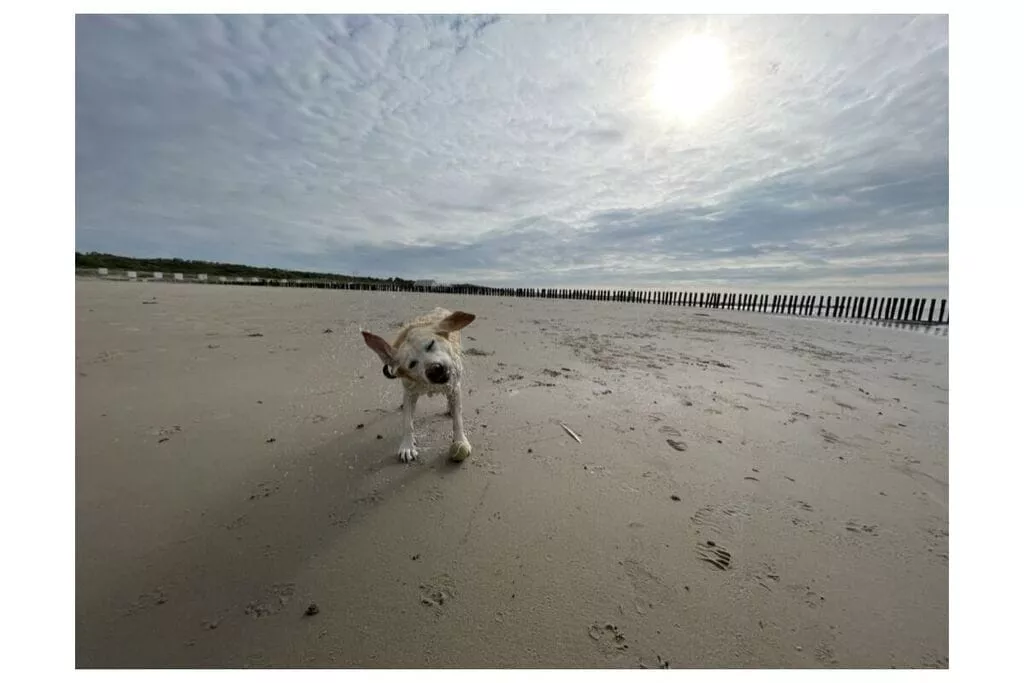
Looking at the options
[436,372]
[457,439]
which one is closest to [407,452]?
[457,439]

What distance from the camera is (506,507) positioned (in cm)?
272

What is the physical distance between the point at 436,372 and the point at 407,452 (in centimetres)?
87

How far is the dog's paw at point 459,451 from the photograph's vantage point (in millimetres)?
3357

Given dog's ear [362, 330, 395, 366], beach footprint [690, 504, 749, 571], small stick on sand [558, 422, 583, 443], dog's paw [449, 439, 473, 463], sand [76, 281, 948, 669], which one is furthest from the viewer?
small stick on sand [558, 422, 583, 443]

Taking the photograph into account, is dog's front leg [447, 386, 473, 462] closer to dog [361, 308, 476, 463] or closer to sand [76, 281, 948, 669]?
dog [361, 308, 476, 463]

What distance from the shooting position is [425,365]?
123 inches

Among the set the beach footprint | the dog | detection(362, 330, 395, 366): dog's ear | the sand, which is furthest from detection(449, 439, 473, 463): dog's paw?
the beach footprint

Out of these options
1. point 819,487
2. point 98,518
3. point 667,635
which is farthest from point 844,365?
point 98,518

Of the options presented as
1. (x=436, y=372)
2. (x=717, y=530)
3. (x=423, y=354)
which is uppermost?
(x=423, y=354)

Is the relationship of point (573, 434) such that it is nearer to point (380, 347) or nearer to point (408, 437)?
Answer: point (408, 437)

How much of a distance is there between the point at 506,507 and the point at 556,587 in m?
0.75

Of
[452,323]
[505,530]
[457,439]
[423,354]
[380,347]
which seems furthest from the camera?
[452,323]

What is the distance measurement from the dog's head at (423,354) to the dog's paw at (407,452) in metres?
0.61

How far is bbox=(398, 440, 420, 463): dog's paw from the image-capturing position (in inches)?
132
